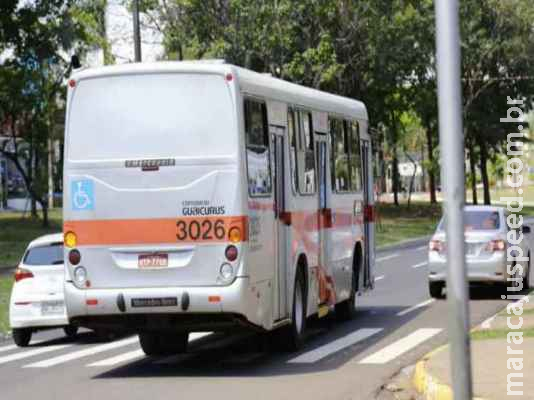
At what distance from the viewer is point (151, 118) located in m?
15.6

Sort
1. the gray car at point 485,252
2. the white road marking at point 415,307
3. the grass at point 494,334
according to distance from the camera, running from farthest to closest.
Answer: the gray car at point 485,252, the white road marking at point 415,307, the grass at point 494,334

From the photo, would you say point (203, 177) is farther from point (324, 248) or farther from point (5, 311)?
point (5, 311)

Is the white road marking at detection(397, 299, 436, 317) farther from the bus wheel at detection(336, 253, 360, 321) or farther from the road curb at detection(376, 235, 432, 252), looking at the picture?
the road curb at detection(376, 235, 432, 252)

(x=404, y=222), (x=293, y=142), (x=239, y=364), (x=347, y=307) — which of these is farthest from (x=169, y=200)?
(x=404, y=222)

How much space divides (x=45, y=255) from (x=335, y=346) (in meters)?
5.14

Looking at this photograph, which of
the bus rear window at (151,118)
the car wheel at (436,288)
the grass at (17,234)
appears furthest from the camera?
the grass at (17,234)

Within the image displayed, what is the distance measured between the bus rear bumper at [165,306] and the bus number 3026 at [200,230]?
22.6 inches

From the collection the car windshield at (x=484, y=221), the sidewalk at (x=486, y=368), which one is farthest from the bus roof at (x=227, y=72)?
the car windshield at (x=484, y=221)

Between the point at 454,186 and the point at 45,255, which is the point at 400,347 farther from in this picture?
the point at 454,186

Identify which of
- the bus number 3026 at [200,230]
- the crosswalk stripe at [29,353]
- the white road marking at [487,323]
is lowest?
the crosswalk stripe at [29,353]

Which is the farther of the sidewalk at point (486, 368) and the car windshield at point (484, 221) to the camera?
the car windshield at point (484, 221)

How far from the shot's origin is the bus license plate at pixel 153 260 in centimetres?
1530

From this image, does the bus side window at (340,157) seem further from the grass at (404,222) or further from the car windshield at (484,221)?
the grass at (404,222)

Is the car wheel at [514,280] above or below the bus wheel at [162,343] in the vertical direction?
above
